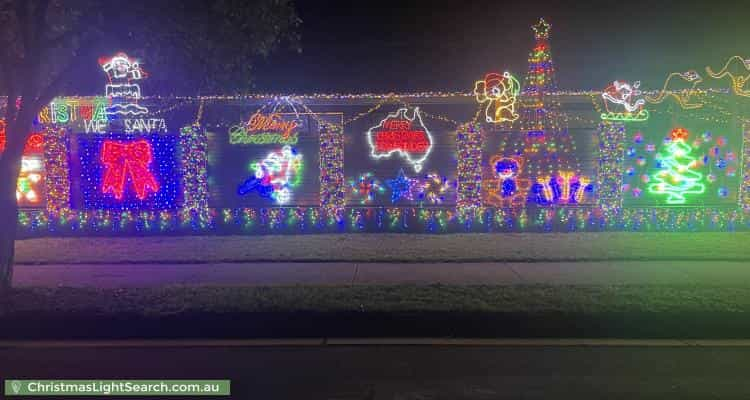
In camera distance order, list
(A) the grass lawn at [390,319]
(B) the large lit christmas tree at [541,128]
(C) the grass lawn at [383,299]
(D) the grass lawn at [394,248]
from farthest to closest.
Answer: (B) the large lit christmas tree at [541,128] < (D) the grass lawn at [394,248] < (C) the grass lawn at [383,299] < (A) the grass lawn at [390,319]

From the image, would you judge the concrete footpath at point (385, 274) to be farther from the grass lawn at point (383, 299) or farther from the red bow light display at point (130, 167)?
the red bow light display at point (130, 167)

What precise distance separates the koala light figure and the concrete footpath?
165 inches

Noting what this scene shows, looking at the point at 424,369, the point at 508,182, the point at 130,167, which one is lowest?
the point at 424,369

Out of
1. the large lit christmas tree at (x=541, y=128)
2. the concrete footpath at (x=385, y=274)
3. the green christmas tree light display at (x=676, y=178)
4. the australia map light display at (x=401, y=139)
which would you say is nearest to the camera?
the concrete footpath at (x=385, y=274)

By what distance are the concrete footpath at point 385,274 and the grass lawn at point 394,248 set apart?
0.32m

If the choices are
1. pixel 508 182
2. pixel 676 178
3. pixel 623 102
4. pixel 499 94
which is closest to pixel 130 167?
pixel 499 94

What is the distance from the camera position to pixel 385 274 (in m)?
9.11

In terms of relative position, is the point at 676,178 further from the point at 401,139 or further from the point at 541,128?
the point at 401,139

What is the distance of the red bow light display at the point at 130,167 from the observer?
44.5ft

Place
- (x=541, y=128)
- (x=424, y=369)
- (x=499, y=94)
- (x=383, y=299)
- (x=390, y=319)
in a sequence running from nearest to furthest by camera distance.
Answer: (x=424, y=369)
(x=390, y=319)
(x=383, y=299)
(x=499, y=94)
(x=541, y=128)

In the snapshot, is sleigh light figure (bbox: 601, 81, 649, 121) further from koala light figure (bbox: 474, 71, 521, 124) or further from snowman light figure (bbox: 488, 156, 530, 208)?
snowman light figure (bbox: 488, 156, 530, 208)

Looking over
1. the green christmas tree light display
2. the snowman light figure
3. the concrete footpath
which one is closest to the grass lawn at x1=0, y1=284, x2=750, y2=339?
the concrete footpath

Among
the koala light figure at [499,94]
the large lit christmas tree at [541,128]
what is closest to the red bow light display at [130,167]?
the koala light figure at [499,94]

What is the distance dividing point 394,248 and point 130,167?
6.57 metres
